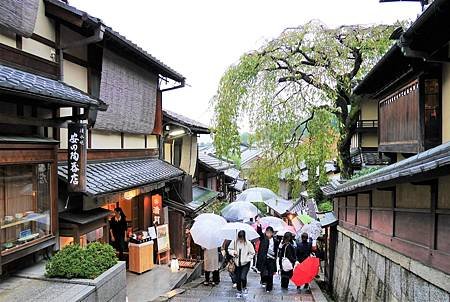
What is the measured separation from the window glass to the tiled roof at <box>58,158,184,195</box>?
0.72 m

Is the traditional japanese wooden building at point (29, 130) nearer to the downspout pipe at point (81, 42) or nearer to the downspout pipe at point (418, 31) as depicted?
the downspout pipe at point (81, 42)

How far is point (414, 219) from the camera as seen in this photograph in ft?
23.9

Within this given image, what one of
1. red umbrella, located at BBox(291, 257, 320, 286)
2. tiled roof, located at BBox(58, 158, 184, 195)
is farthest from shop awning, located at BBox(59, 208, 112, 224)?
red umbrella, located at BBox(291, 257, 320, 286)

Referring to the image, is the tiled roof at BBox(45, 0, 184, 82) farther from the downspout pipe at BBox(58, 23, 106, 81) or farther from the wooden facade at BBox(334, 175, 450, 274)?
the wooden facade at BBox(334, 175, 450, 274)

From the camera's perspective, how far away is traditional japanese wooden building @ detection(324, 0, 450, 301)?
19.5 ft

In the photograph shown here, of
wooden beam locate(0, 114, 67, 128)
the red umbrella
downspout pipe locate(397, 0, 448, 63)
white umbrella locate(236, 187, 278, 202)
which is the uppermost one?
downspout pipe locate(397, 0, 448, 63)

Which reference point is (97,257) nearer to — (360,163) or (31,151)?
(31,151)

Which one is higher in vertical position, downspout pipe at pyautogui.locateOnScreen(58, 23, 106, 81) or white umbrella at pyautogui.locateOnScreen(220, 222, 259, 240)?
downspout pipe at pyautogui.locateOnScreen(58, 23, 106, 81)

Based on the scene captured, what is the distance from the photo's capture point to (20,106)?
8.13 m

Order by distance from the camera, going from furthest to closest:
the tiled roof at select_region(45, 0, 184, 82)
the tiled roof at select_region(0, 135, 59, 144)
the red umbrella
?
the red umbrella → the tiled roof at select_region(45, 0, 184, 82) → the tiled roof at select_region(0, 135, 59, 144)

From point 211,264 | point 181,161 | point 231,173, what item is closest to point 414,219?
point 211,264

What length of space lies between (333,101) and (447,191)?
10969 mm

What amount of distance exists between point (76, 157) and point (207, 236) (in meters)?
6.09

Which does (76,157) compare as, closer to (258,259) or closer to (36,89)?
(36,89)
